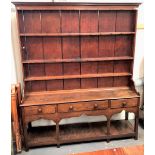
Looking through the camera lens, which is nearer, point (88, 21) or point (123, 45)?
point (88, 21)

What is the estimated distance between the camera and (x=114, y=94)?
2568 mm

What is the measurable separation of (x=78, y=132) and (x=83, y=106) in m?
0.52

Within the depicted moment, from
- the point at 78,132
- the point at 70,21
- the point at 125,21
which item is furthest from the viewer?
the point at 78,132

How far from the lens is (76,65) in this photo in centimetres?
264

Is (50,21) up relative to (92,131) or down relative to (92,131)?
up

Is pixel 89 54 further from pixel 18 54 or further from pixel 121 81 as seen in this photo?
pixel 18 54

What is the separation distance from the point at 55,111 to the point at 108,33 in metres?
1.26

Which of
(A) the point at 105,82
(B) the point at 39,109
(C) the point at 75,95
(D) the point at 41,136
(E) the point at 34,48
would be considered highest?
(E) the point at 34,48

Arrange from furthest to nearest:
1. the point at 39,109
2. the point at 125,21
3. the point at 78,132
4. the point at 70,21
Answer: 1. the point at 78,132
2. the point at 125,21
3. the point at 70,21
4. the point at 39,109

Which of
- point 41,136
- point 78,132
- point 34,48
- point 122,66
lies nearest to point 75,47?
point 34,48

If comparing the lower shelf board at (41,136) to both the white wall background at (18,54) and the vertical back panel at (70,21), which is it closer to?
the white wall background at (18,54)

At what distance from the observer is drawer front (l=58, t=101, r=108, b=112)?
7.76 feet

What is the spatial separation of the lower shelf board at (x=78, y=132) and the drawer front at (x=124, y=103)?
44 centimetres
